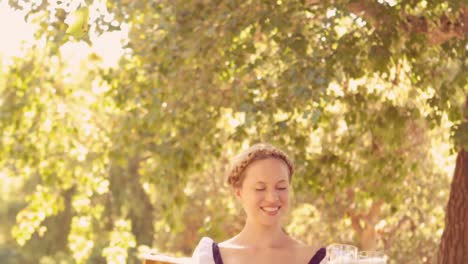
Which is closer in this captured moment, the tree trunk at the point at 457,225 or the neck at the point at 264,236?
the neck at the point at 264,236

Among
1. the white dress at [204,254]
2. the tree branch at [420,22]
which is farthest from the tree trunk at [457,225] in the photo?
the white dress at [204,254]

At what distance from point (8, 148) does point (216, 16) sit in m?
3.57

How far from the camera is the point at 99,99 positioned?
11922mm

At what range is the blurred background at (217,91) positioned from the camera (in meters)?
7.31

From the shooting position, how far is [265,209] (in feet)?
11.1

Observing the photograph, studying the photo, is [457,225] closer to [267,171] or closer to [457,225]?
[457,225]

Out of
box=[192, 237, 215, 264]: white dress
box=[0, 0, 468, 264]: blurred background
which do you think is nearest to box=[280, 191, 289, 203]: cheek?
box=[192, 237, 215, 264]: white dress

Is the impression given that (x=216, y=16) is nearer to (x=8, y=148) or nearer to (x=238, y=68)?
(x=238, y=68)

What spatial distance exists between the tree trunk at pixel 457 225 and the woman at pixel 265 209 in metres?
4.00

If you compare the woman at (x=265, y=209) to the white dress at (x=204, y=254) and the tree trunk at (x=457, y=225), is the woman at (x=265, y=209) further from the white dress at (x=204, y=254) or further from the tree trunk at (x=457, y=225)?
the tree trunk at (x=457, y=225)

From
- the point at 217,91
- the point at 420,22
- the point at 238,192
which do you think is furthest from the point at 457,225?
the point at 238,192

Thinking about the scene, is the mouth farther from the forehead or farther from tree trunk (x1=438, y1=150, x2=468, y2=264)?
tree trunk (x1=438, y1=150, x2=468, y2=264)

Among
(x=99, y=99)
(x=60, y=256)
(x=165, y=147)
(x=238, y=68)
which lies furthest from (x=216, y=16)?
(x=60, y=256)

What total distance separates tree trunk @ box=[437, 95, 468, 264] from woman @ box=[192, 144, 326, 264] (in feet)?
13.1
